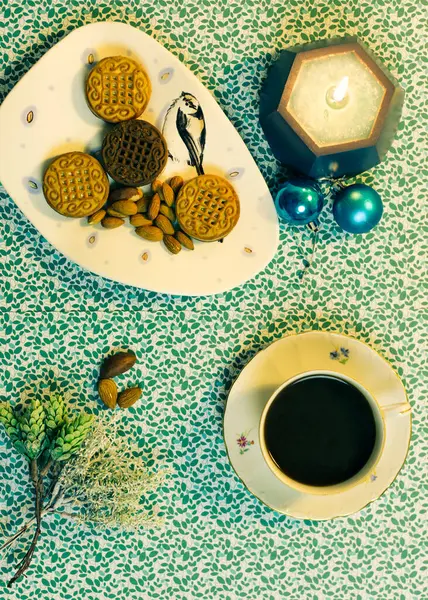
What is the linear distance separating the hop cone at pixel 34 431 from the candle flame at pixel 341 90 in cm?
74

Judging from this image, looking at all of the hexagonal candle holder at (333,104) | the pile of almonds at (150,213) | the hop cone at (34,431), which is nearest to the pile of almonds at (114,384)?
the hop cone at (34,431)

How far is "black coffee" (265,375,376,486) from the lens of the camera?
112 centimetres

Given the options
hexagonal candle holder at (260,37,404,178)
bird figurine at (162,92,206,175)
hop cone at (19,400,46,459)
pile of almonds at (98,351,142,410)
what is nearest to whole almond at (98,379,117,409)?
pile of almonds at (98,351,142,410)

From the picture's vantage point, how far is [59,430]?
3.74ft

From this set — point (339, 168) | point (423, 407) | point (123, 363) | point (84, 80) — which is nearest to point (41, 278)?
point (123, 363)

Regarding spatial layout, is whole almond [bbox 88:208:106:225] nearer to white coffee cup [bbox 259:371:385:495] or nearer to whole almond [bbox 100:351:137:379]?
whole almond [bbox 100:351:137:379]

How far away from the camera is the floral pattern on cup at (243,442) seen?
1.17 metres

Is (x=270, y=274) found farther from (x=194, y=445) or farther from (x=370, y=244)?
(x=194, y=445)

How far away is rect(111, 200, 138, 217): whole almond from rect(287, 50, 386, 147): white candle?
0.32 meters

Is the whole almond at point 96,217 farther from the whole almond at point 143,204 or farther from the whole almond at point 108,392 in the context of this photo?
the whole almond at point 108,392

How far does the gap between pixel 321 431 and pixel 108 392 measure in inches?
15.4

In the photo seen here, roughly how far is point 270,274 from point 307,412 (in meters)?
0.26

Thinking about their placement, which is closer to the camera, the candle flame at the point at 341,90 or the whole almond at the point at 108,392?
the candle flame at the point at 341,90

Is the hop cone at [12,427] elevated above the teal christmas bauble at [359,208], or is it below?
below
